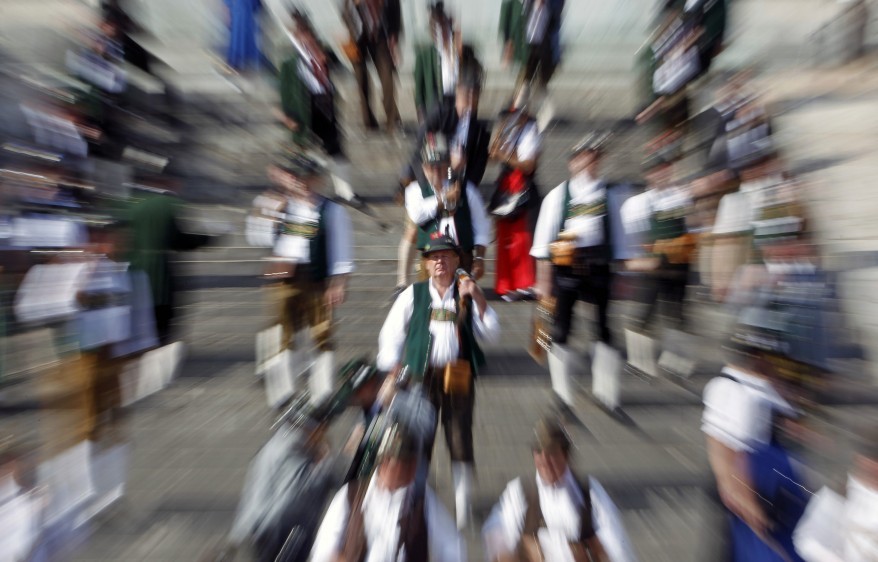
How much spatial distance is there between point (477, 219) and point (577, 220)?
67cm

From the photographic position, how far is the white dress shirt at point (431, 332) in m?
2.93

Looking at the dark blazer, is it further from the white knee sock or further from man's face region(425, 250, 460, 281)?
the white knee sock

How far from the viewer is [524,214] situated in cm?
461

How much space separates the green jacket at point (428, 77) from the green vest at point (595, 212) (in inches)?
86.2

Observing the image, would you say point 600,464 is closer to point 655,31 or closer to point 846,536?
point 846,536

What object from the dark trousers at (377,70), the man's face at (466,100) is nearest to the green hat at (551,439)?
the man's face at (466,100)

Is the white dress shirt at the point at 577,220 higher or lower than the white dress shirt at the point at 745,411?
higher

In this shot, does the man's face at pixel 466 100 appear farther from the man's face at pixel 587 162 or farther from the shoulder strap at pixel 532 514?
the shoulder strap at pixel 532 514

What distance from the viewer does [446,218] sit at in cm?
351

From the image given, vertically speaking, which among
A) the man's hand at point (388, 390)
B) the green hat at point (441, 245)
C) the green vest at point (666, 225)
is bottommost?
the man's hand at point (388, 390)

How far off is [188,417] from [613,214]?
11.1ft

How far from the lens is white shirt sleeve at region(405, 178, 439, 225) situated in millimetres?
3562

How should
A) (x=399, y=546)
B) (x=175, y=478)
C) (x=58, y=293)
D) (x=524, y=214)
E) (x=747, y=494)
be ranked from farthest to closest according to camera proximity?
(x=524, y=214)
(x=175, y=478)
(x=58, y=293)
(x=747, y=494)
(x=399, y=546)

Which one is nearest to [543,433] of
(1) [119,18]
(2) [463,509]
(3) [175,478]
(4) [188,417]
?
(2) [463,509]
